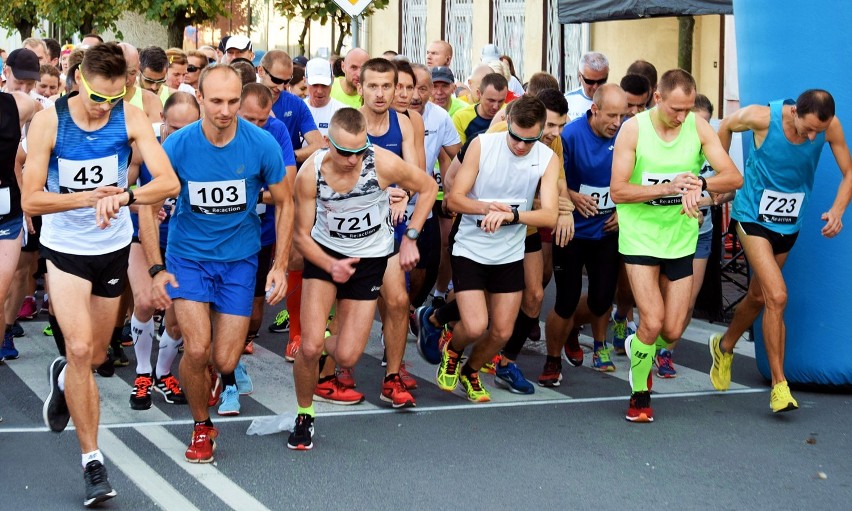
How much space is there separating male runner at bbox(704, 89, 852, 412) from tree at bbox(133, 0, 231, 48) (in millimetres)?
18669

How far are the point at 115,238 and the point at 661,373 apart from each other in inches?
156

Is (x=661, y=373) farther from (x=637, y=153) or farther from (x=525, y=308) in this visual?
(x=637, y=153)

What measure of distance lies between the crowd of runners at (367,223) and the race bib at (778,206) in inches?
0.5

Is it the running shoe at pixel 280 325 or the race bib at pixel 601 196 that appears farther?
the running shoe at pixel 280 325

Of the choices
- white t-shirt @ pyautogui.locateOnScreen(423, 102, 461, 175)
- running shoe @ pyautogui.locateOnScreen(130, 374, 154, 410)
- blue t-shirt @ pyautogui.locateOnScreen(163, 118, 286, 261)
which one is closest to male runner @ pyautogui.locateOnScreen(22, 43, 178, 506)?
blue t-shirt @ pyautogui.locateOnScreen(163, 118, 286, 261)

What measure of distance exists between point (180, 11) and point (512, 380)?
19.3 metres

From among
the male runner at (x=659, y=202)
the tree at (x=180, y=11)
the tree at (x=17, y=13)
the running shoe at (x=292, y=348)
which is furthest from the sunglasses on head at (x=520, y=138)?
the tree at (x=17, y=13)

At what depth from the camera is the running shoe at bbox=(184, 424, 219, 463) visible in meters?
6.75

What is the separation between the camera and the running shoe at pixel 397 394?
26.3ft

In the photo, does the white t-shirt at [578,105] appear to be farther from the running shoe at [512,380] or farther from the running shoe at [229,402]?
the running shoe at [229,402]

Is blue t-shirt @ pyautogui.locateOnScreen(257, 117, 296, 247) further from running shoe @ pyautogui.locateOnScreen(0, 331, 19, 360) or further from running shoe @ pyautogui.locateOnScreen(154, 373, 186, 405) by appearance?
running shoe @ pyautogui.locateOnScreen(0, 331, 19, 360)

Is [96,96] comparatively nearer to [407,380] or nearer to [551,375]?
[407,380]

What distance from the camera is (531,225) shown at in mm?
8141

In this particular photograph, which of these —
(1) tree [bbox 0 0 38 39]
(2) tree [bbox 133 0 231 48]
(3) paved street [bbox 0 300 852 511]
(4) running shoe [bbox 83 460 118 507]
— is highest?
(1) tree [bbox 0 0 38 39]
